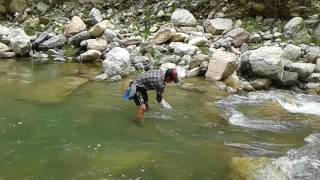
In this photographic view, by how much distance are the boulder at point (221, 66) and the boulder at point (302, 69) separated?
154cm

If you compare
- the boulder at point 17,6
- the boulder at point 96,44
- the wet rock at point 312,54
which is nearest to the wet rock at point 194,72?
the wet rock at point 312,54

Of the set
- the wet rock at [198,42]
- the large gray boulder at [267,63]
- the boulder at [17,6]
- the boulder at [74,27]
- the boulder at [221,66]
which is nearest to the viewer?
the large gray boulder at [267,63]

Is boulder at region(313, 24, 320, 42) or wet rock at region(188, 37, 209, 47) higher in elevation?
boulder at region(313, 24, 320, 42)

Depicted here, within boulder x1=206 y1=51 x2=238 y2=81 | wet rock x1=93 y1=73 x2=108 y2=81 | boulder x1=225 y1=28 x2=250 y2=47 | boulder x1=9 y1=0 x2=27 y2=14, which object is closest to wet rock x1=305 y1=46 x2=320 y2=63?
boulder x1=225 y1=28 x2=250 y2=47

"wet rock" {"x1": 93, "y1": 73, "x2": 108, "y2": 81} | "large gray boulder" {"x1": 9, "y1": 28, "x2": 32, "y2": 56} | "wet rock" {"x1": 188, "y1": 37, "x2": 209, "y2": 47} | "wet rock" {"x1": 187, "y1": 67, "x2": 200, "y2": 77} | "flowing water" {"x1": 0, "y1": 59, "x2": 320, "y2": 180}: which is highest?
"wet rock" {"x1": 188, "y1": 37, "x2": 209, "y2": 47}

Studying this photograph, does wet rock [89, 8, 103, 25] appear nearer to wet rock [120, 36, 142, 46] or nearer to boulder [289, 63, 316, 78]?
wet rock [120, 36, 142, 46]

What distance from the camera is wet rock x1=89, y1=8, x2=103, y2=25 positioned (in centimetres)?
1839

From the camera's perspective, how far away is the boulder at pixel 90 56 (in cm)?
1557

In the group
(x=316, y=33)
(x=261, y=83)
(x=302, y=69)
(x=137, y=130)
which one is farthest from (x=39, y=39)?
(x=316, y=33)

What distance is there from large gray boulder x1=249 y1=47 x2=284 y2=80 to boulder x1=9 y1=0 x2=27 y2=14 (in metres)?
12.0

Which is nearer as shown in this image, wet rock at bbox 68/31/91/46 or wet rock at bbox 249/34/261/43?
wet rock at bbox 249/34/261/43

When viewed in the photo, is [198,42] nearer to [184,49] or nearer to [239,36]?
[184,49]

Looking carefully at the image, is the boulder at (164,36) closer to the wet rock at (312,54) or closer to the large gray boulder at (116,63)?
the large gray boulder at (116,63)

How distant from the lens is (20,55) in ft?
54.0
